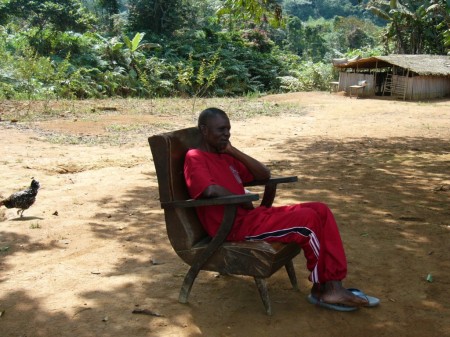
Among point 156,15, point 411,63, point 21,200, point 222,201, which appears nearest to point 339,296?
point 222,201

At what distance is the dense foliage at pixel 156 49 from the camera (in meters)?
20.8

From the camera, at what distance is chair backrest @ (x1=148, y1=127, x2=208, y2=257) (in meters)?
3.23

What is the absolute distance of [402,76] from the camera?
2483cm

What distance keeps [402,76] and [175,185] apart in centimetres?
2397

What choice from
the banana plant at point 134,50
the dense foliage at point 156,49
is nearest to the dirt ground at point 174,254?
the dense foliage at point 156,49

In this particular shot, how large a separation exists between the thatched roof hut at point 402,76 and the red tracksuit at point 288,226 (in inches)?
894

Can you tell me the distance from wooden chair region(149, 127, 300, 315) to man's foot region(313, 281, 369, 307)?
1.10 ft

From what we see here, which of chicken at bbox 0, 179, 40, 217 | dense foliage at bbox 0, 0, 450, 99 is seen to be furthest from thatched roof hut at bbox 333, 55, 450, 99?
chicken at bbox 0, 179, 40, 217

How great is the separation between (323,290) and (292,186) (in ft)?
11.5

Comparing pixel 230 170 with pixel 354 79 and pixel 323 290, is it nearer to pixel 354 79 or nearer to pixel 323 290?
pixel 323 290

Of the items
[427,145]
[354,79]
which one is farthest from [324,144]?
[354,79]

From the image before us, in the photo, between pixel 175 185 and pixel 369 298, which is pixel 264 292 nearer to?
pixel 369 298

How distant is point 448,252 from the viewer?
14.0 ft

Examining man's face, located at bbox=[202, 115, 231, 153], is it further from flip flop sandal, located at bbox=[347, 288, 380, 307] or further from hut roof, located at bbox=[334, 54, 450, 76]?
hut roof, located at bbox=[334, 54, 450, 76]
